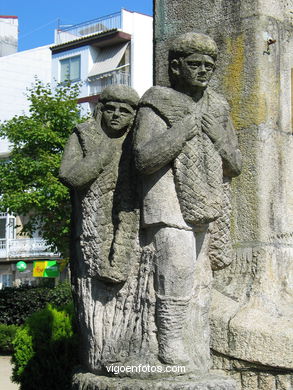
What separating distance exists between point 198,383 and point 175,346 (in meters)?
0.28

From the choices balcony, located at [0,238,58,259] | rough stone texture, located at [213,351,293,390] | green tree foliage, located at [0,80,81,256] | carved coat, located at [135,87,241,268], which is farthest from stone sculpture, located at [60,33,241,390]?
balcony, located at [0,238,58,259]

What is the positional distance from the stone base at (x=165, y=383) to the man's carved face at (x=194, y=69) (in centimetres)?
199

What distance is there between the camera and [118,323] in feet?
17.5

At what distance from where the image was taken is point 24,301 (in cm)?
1964

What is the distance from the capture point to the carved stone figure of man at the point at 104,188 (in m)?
5.36

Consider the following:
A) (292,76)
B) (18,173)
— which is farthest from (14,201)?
(292,76)

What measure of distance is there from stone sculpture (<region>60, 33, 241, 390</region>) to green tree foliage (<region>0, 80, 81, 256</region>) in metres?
18.9

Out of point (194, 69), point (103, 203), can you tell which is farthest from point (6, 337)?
point (194, 69)

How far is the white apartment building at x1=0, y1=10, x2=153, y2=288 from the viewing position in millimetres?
39375

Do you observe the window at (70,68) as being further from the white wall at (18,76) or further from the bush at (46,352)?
the bush at (46,352)

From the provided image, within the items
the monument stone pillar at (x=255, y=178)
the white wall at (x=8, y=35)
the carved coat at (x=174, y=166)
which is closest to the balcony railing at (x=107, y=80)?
the white wall at (x=8, y=35)

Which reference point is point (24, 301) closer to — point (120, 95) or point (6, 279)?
point (120, 95)

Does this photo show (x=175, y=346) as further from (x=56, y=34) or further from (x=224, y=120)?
(x=56, y=34)

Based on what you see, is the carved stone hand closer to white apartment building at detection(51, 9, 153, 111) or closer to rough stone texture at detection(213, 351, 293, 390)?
rough stone texture at detection(213, 351, 293, 390)
